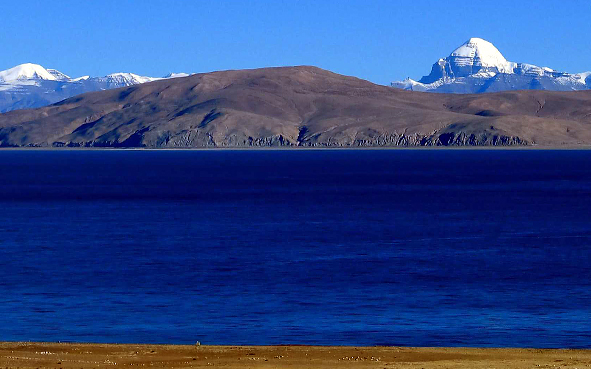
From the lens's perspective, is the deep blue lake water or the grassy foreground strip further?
the deep blue lake water

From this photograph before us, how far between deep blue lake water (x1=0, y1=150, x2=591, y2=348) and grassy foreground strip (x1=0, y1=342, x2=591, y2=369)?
4592mm

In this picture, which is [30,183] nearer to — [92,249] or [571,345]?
[92,249]

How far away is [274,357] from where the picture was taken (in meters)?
30.2

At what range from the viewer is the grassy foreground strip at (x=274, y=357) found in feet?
94.4

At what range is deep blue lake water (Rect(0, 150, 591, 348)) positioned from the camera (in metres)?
39.2

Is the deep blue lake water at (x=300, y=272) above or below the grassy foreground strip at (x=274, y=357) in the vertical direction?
below

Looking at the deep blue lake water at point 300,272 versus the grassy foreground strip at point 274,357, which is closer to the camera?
the grassy foreground strip at point 274,357

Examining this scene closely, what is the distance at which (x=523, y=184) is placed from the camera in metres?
154

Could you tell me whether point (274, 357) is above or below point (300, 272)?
above

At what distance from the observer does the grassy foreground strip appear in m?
28.8

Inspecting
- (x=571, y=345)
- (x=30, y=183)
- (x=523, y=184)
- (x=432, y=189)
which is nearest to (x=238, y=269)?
(x=571, y=345)

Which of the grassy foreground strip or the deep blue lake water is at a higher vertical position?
the grassy foreground strip

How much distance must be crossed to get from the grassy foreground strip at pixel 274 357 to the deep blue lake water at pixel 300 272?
181 inches

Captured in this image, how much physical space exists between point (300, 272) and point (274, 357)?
25.4m
